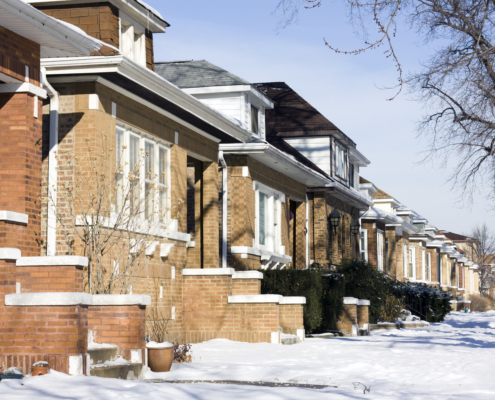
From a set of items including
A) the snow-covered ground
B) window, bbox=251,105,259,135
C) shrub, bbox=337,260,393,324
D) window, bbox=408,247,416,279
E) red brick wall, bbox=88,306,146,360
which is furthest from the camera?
window, bbox=408,247,416,279

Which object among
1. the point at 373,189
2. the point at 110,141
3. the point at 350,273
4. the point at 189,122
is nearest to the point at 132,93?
the point at 110,141

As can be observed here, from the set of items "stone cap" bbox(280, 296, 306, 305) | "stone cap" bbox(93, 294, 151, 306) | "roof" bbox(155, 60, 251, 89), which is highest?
"roof" bbox(155, 60, 251, 89)

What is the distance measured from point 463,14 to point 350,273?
9690 mm

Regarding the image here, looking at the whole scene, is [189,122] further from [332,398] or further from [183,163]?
[332,398]

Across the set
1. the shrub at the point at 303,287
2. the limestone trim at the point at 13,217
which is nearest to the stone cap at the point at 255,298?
the shrub at the point at 303,287

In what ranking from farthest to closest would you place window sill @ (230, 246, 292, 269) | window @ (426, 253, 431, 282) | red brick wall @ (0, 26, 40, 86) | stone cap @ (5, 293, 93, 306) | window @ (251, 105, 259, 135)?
window @ (426, 253, 431, 282), window @ (251, 105, 259, 135), window sill @ (230, 246, 292, 269), red brick wall @ (0, 26, 40, 86), stone cap @ (5, 293, 93, 306)

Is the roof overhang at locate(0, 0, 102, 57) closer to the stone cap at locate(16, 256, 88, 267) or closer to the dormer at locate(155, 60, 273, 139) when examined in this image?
the stone cap at locate(16, 256, 88, 267)

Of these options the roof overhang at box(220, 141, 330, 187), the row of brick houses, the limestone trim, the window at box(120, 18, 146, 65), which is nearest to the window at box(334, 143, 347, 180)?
the row of brick houses

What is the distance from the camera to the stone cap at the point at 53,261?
336 inches

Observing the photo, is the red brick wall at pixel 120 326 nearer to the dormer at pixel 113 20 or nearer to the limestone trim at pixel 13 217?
the limestone trim at pixel 13 217

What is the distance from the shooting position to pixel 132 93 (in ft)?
42.4

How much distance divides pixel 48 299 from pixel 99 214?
11.2 ft

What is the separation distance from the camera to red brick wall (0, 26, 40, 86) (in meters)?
9.19

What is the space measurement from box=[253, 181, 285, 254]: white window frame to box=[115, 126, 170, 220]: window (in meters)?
5.17
